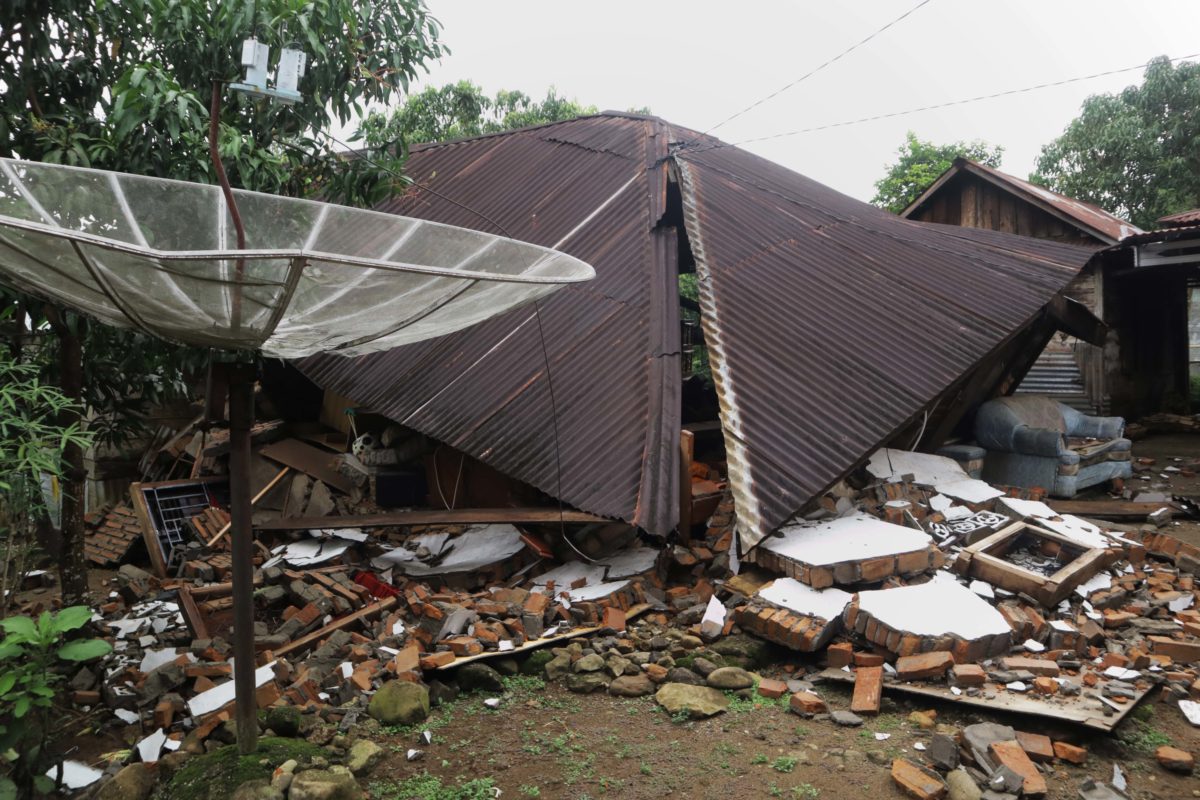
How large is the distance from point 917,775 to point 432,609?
3.21 metres

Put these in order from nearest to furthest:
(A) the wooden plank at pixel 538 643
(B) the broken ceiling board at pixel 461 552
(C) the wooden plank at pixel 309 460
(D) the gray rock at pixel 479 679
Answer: (D) the gray rock at pixel 479 679
(A) the wooden plank at pixel 538 643
(B) the broken ceiling board at pixel 461 552
(C) the wooden plank at pixel 309 460

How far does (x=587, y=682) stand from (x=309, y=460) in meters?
4.89

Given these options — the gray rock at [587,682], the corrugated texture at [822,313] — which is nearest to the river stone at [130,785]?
the gray rock at [587,682]

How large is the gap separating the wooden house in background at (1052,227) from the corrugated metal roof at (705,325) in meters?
4.54

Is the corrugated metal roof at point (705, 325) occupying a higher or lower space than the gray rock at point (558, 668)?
higher

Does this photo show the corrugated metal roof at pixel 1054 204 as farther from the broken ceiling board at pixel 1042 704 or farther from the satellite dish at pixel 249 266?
the satellite dish at pixel 249 266

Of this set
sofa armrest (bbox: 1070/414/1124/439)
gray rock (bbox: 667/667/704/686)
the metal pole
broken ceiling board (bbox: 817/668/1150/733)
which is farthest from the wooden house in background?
the metal pole

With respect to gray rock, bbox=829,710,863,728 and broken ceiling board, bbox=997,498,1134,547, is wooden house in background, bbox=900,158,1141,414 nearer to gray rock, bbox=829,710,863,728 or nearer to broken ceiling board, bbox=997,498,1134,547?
broken ceiling board, bbox=997,498,1134,547

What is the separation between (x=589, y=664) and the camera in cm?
459

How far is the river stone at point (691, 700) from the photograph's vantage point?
4102mm

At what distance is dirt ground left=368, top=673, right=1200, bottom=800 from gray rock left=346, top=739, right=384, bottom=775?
52 millimetres

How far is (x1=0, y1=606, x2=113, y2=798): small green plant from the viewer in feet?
9.93

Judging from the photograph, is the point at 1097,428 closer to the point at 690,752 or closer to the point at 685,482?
the point at 685,482

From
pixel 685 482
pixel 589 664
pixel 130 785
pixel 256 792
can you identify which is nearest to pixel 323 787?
pixel 256 792
